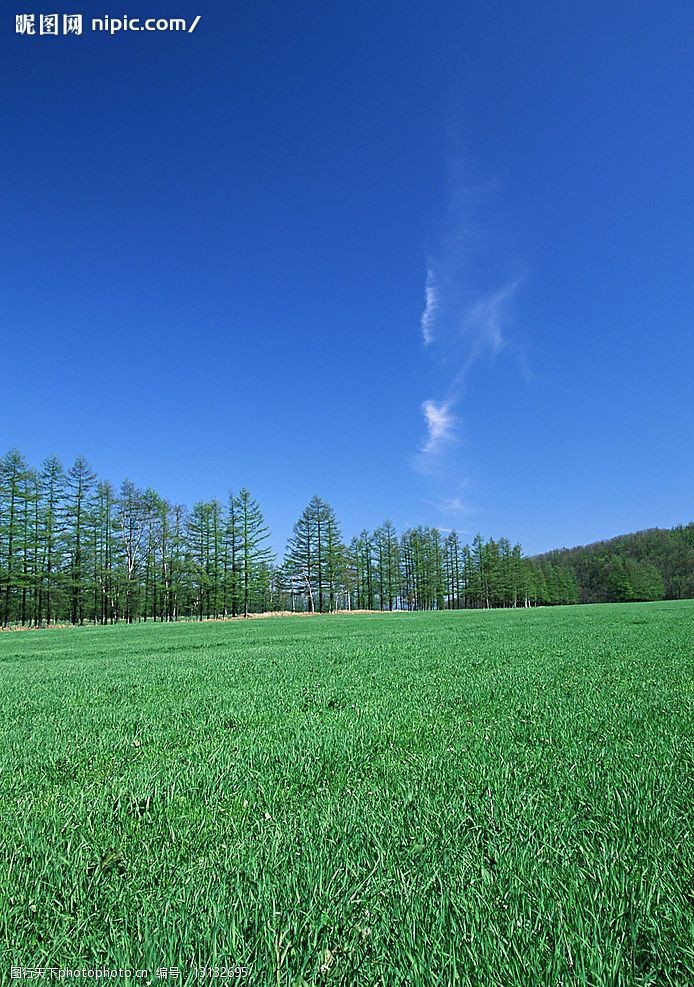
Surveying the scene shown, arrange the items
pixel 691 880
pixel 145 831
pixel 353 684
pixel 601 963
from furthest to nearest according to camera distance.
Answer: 1. pixel 353 684
2. pixel 145 831
3. pixel 691 880
4. pixel 601 963

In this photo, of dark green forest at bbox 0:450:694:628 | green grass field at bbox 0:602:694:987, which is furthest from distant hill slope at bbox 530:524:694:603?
green grass field at bbox 0:602:694:987

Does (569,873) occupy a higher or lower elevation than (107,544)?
lower

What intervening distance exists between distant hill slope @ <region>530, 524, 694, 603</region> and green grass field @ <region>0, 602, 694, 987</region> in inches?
3792

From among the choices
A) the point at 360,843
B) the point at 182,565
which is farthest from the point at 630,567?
the point at 360,843

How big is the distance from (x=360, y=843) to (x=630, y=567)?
108072mm

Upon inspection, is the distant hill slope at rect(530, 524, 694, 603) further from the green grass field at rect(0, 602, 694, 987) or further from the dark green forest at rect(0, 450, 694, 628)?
the green grass field at rect(0, 602, 694, 987)

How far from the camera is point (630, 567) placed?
94000mm

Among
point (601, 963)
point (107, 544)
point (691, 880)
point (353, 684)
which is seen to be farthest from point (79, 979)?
point (107, 544)

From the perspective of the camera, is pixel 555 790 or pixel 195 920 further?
pixel 555 790

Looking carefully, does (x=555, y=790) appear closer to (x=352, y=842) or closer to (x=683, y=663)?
(x=352, y=842)

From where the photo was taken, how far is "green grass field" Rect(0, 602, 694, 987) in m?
1.22

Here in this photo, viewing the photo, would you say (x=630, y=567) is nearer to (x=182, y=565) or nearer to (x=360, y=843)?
(x=182, y=565)

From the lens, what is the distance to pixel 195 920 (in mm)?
1337

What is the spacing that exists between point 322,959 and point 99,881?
2.69ft
